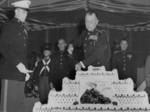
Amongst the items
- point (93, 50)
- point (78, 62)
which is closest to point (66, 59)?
point (78, 62)

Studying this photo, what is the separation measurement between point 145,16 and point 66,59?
68cm

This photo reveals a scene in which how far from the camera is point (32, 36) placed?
77.5 inches

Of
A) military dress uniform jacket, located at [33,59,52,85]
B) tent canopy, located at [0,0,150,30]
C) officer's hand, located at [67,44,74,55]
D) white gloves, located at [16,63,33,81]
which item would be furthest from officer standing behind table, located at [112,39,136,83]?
white gloves, located at [16,63,33,81]

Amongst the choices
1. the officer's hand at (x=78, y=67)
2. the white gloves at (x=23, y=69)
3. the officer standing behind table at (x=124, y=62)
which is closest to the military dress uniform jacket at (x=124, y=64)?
the officer standing behind table at (x=124, y=62)

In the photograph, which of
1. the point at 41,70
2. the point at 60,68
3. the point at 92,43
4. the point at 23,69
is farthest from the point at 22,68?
the point at 92,43

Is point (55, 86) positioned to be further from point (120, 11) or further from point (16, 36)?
point (120, 11)

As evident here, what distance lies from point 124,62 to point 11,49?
0.83 m

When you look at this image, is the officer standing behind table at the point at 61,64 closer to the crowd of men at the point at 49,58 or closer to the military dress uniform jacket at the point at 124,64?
the crowd of men at the point at 49,58

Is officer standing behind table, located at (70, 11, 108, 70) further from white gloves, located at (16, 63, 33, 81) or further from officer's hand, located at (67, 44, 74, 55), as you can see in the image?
white gloves, located at (16, 63, 33, 81)

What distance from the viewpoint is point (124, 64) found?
1891 millimetres

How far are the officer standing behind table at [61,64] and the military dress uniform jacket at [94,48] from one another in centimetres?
11

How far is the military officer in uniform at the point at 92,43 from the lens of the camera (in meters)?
1.91

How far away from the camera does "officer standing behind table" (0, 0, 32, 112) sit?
1.85 metres

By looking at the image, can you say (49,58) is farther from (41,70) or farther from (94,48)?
(94,48)
